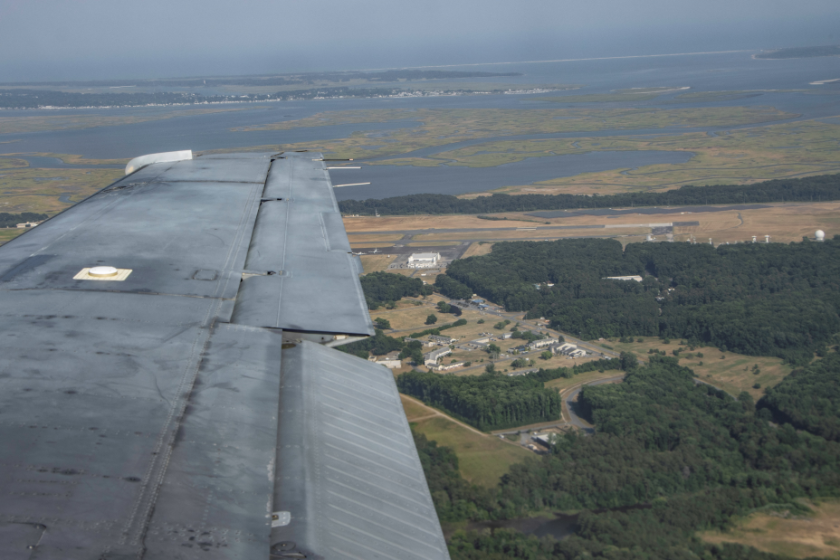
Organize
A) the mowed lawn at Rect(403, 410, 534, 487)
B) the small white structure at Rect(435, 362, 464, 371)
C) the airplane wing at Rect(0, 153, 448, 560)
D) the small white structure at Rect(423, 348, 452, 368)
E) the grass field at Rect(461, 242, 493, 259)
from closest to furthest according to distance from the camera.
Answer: the airplane wing at Rect(0, 153, 448, 560) → the mowed lawn at Rect(403, 410, 534, 487) → the small white structure at Rect(435, 362, 464, 371) → the small white structure at Rect(423, 348, 452, 368) → the grass field at Rect(461, 242, 493, 259)

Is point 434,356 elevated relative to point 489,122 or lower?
lower

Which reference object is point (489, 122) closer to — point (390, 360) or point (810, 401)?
point (390, 360)

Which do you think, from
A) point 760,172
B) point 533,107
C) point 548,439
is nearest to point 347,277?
point 548,439

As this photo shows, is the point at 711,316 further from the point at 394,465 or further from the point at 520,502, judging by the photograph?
the point at 394,465

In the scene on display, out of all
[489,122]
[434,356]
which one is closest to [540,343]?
[434,356]

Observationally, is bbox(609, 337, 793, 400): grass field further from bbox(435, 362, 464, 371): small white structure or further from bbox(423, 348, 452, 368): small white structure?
bbox(423, 348, 452, 368): small white structure

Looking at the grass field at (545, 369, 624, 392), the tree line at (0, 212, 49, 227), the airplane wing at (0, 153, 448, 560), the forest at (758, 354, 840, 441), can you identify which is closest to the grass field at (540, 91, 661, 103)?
the tree line at (0, 212, 49, 227)

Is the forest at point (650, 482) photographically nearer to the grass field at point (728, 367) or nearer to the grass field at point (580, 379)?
the grass field at point (580, 379)
